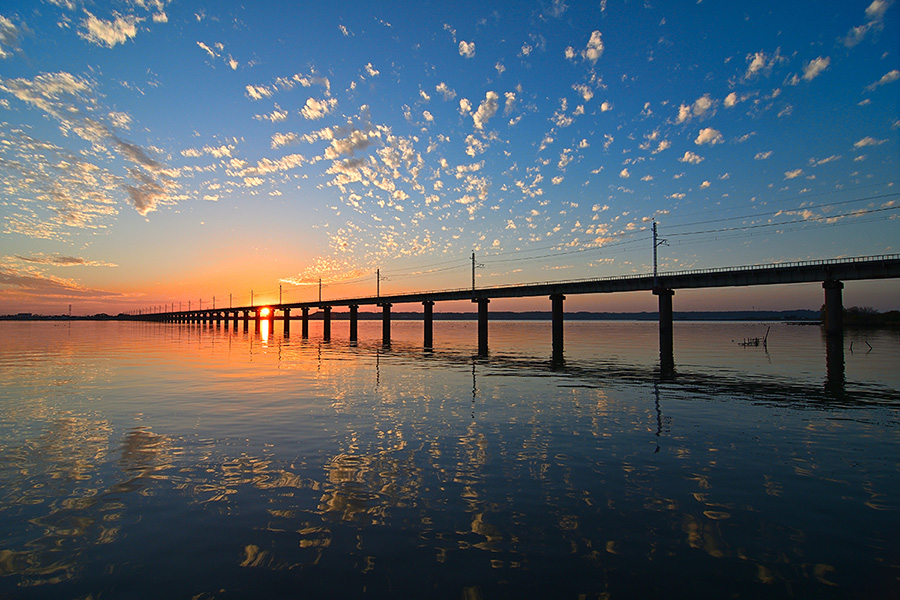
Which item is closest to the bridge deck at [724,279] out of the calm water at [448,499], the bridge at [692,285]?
the bridge at [692,285]

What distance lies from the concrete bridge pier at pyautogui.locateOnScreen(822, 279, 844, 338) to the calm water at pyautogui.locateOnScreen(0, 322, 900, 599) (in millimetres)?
38465

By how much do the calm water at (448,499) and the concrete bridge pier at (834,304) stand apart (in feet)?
126

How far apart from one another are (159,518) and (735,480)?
1223cm

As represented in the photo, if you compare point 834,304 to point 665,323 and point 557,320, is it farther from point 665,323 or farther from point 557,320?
point 557,320

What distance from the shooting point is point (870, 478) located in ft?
34.7

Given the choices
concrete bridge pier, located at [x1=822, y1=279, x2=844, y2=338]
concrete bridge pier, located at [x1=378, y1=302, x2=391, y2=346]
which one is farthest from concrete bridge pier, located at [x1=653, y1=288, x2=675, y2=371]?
concrete bridge pier, located at [x1=378, y1=302, x2=391, y2=346]

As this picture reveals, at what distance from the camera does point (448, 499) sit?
9141 millimetres

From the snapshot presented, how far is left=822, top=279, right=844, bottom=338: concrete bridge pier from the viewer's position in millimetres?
49938

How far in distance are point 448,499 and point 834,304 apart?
61146 mm

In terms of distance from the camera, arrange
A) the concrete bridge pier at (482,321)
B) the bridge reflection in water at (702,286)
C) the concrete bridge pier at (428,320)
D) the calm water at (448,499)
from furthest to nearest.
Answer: the concrete bridge pier at (428,320) < the concrete bridge pier at (482,321) < the bridge reflection in water at (702,286) < the calm water at (448,499)

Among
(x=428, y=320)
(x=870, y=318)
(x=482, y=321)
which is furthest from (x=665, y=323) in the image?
(x=870, y=318)

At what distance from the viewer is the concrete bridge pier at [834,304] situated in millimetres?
49938

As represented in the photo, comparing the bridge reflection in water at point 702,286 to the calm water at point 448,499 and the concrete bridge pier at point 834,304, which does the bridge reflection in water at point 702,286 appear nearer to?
the concrete bridge pier at point 834,304

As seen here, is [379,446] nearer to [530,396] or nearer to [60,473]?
[60,473]
